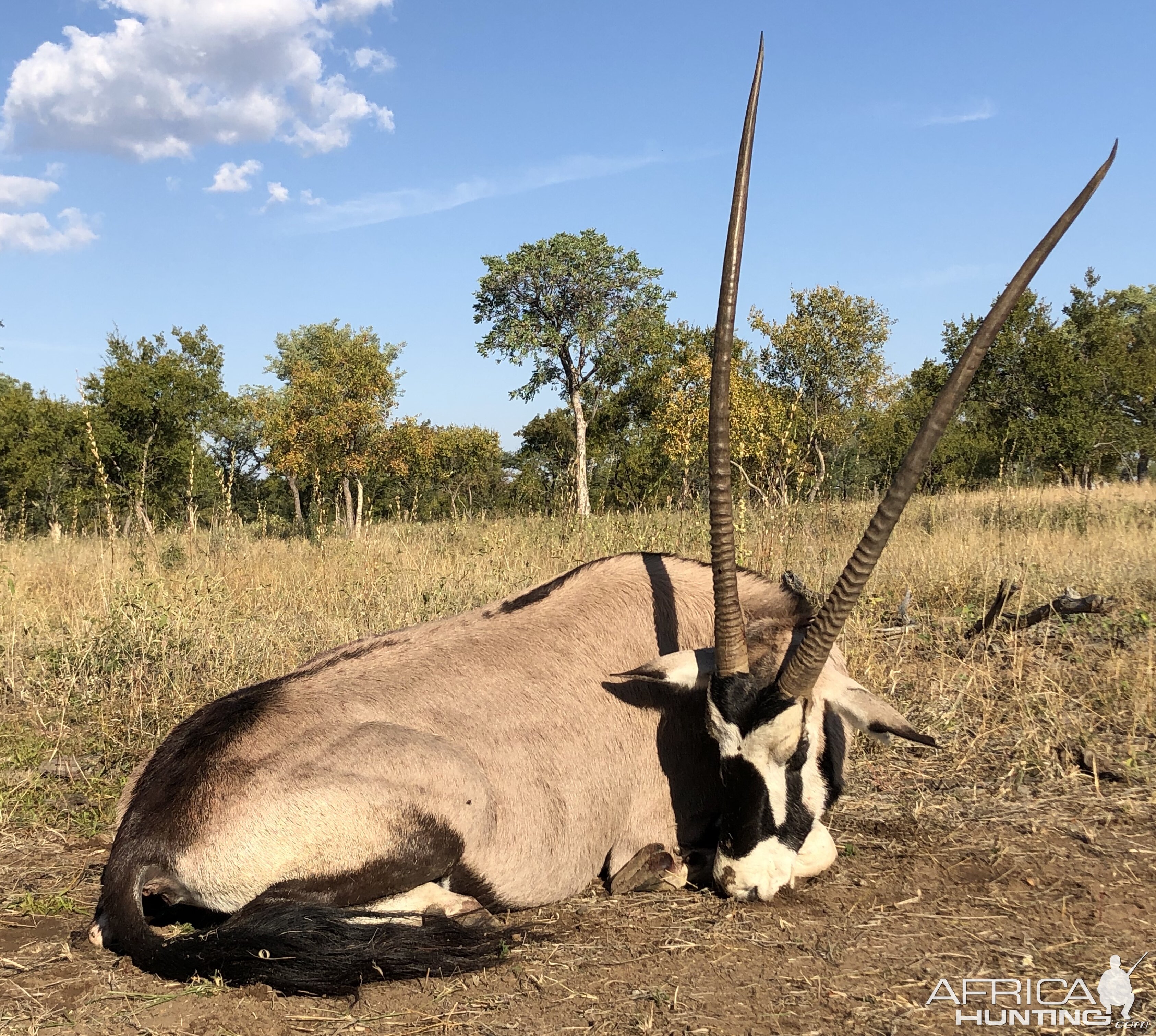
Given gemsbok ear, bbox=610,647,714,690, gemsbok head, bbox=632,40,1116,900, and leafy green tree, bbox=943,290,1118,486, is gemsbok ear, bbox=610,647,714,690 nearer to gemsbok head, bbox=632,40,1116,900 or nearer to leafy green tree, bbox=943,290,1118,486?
gemsbok head, bbox=632,40,1116,900

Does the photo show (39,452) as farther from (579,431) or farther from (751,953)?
(751,953)

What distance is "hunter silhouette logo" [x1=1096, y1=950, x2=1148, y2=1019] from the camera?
2.86m

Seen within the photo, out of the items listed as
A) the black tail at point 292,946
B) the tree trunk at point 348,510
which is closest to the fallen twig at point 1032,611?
the black tail at point 292,946

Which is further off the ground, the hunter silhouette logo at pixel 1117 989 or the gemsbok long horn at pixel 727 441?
the gemsbok long horn at pixel 727 441

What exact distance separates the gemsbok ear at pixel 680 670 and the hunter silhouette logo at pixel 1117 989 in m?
1.74

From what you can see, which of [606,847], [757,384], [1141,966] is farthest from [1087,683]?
[757,384]

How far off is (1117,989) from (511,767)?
2262 mm

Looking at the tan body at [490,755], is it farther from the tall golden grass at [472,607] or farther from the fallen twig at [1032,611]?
the fallen twig at [1032,611]

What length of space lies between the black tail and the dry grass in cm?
8

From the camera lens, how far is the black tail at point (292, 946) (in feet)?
9.98

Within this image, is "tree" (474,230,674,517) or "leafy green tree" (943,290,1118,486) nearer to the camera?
"leafy green tree" (943,290,1118,486)

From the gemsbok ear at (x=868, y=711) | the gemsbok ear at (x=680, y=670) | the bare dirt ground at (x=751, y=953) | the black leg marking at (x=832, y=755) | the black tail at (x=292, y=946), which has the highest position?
the gemsbok ear at (x=680, y=670)

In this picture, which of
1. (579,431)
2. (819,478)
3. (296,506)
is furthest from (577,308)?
(819,478)

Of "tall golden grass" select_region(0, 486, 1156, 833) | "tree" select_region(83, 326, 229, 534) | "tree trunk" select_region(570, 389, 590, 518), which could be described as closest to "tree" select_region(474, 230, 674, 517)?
"tree trunk" select_region(570, 389, 590, 518)
